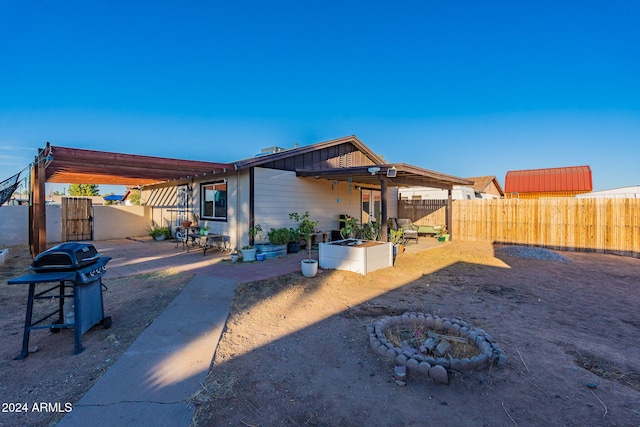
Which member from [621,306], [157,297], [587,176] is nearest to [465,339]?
[621,306]

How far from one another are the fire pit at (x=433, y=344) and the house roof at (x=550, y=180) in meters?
24.5

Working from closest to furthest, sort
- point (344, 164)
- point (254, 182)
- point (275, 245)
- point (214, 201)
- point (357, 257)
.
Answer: point (357, 257)
point (254, 182)
point (275, 245)
point (214, 201)
point (344, 164)

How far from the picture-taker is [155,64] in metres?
11.1

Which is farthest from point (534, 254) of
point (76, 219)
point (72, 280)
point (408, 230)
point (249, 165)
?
point (76, 219)

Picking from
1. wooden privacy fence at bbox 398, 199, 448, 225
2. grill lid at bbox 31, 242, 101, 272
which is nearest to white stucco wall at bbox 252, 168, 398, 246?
wooden privacy fence at bbox 398, 199, 448, 225

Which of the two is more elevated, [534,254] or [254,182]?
[254,182]

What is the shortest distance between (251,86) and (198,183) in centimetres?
578

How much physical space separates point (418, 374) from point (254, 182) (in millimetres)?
6935

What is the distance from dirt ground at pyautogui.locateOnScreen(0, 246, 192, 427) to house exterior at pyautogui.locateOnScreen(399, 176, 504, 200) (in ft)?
48.5

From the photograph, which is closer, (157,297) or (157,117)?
(157,297)

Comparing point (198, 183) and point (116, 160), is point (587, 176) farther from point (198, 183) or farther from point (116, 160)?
point (116, 160)

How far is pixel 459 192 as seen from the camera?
750 inches

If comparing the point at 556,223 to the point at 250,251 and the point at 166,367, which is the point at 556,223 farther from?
the point at 166,367

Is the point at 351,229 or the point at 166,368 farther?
the point at 351,229
